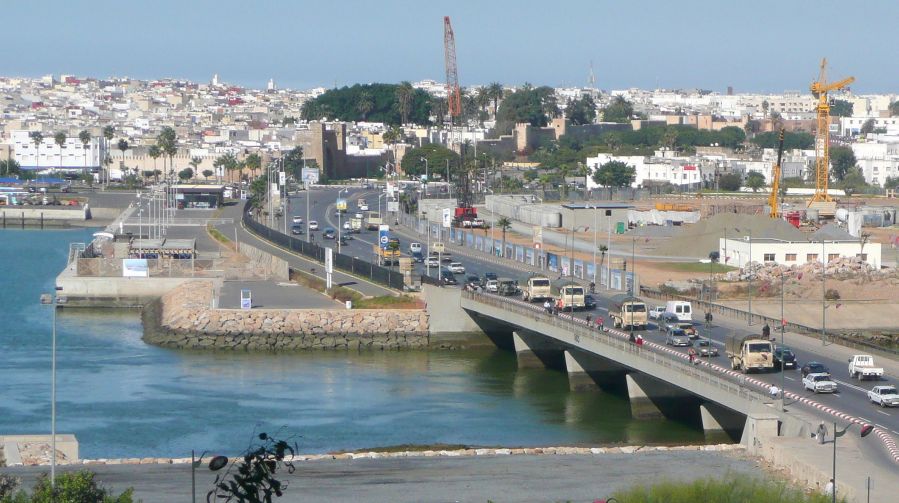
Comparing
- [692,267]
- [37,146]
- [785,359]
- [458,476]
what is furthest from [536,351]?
[37,146]

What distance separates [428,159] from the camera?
131m

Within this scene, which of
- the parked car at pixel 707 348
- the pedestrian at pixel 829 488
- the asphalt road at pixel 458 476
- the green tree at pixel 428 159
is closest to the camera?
the pedestrian at pixel 829 488

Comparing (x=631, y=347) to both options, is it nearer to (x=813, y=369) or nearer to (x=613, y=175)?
(x=813, y=369)

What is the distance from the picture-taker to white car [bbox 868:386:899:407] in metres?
32.8

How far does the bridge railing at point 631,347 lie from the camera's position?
111 feet

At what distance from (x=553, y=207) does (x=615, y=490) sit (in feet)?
211

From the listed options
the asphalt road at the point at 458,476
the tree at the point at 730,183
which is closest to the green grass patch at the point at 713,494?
the asphalt road at the point at 458,476

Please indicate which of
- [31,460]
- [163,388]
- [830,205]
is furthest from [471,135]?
[31,460]

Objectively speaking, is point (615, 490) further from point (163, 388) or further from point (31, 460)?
point (163, 388)

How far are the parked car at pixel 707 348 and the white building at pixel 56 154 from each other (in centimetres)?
12115

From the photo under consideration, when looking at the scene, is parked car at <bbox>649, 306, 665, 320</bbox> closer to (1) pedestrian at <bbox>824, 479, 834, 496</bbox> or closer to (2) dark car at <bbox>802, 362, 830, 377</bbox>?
(2) dark car at <bbox>802, 362, 830, 377</bbox>

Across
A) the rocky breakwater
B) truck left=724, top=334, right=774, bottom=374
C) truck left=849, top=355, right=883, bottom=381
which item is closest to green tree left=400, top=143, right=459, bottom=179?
the rocky breakwater

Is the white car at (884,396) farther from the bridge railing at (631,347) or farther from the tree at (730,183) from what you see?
the tree at (730,183)

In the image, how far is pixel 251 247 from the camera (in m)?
74.1
